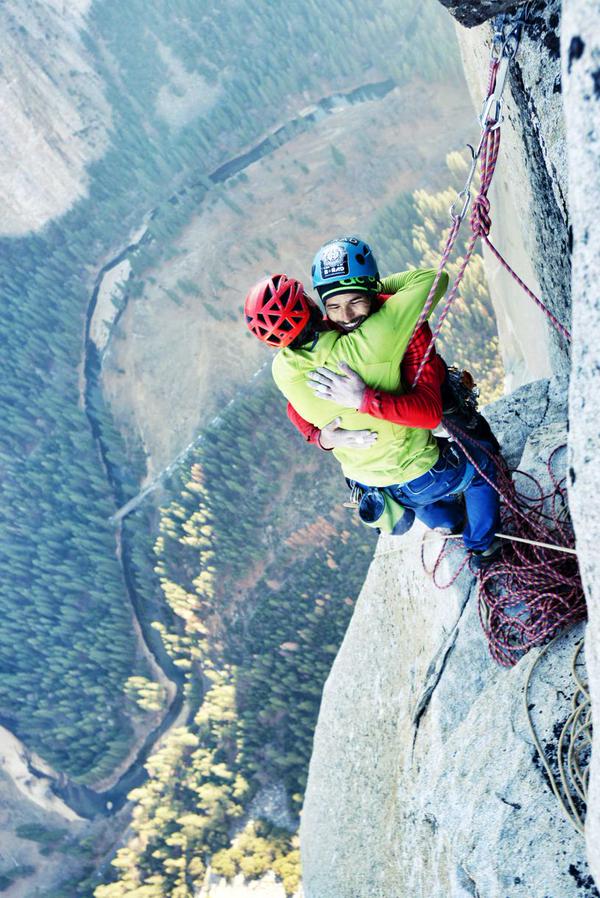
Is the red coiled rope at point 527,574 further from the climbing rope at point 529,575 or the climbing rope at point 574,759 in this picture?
the climbing rope at point 574,759

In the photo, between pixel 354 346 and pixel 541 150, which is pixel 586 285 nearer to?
pixel 354 346

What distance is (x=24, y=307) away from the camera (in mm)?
43438

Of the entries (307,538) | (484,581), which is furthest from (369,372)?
(307,538)

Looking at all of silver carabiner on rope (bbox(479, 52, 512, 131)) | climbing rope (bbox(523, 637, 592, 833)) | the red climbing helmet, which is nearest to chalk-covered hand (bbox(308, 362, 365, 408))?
the red climbing helmet

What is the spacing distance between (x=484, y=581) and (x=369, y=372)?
259 centimetres

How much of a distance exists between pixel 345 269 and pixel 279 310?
0.49 m

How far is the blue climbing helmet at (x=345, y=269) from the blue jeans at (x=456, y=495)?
1.62 metres

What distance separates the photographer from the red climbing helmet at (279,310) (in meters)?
3.58

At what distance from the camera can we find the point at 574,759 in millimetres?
3318

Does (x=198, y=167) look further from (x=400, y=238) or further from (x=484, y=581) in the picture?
(x=484, y=581)

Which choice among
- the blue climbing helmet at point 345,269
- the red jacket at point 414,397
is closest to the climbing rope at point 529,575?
the red jacket at point 414,397

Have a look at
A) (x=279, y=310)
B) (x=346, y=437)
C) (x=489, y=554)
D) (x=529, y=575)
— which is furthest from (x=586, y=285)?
(x=489, y=554)

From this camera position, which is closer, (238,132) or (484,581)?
(484,581)

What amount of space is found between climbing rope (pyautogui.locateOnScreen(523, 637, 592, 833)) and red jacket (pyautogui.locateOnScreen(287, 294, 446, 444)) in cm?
186
